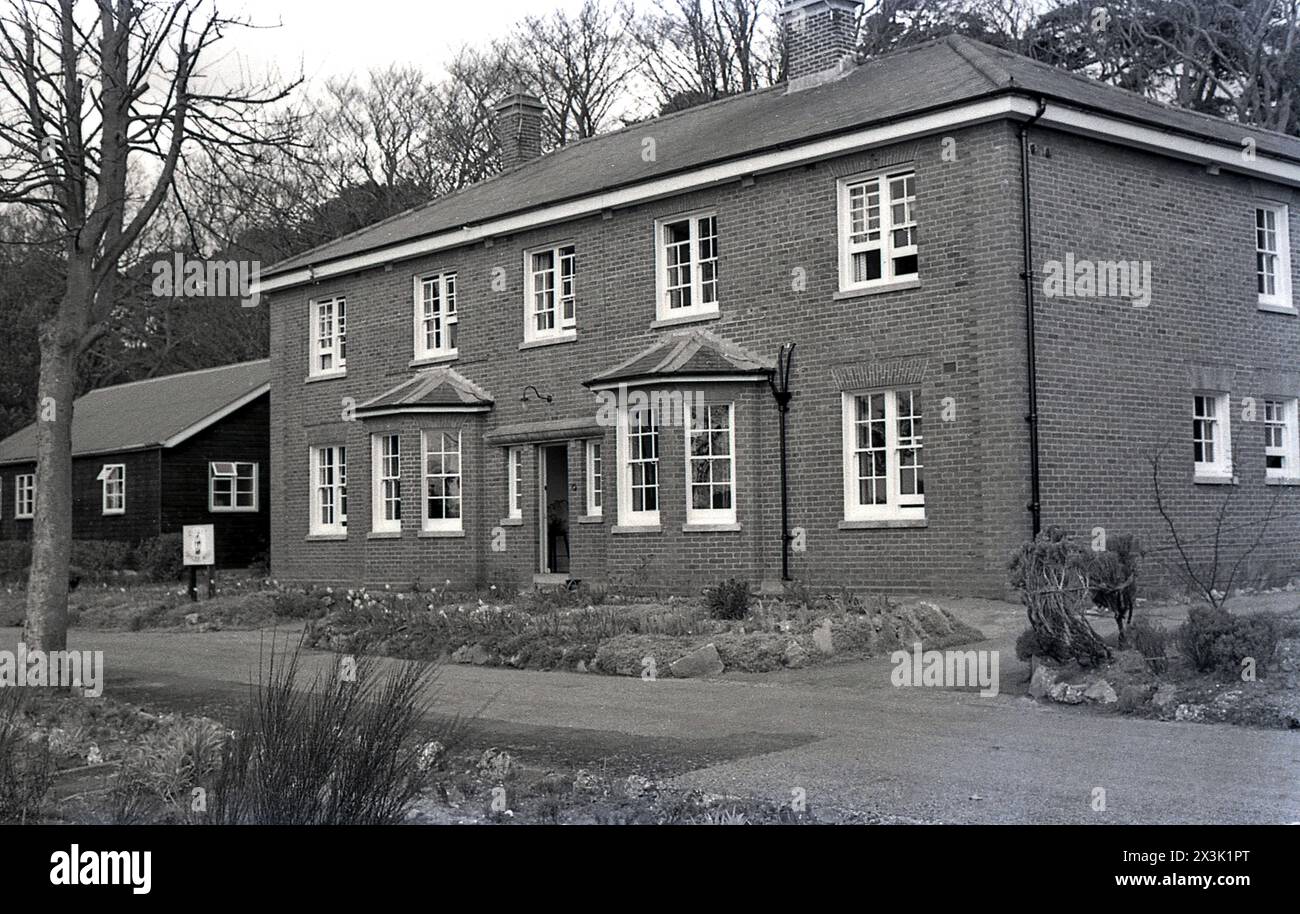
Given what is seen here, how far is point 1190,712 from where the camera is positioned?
32.8 ft

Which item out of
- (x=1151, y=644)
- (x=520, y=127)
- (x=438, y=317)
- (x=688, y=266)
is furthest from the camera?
(x=520, y=127)

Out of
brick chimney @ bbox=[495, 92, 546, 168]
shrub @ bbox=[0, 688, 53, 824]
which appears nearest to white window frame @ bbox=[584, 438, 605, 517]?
brick chimney @ bbox=[495, 92, 546, 168]

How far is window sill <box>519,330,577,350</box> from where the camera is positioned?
24109 millimetres

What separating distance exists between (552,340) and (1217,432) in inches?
428

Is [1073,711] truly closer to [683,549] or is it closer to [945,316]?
[945,316]

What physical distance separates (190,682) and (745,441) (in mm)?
9634

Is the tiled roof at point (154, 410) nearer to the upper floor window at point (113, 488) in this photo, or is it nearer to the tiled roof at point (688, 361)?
the upper floor window at point (113, 488)

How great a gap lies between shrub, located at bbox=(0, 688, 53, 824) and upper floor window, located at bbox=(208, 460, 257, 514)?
2980 centimetres

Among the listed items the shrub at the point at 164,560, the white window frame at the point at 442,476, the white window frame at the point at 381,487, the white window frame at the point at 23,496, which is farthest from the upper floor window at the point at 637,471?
the white window frame at the point at 23,496

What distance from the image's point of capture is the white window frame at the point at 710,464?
2119 centimetres

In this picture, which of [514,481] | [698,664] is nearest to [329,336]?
[514,481]

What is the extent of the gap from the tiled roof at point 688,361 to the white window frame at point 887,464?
1.56 meters

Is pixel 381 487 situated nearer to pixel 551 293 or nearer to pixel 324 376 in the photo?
pixel 324 376

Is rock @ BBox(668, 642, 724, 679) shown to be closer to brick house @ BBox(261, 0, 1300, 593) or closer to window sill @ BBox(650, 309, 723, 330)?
brick house @ BBox(261, 0, 1300, 593)
